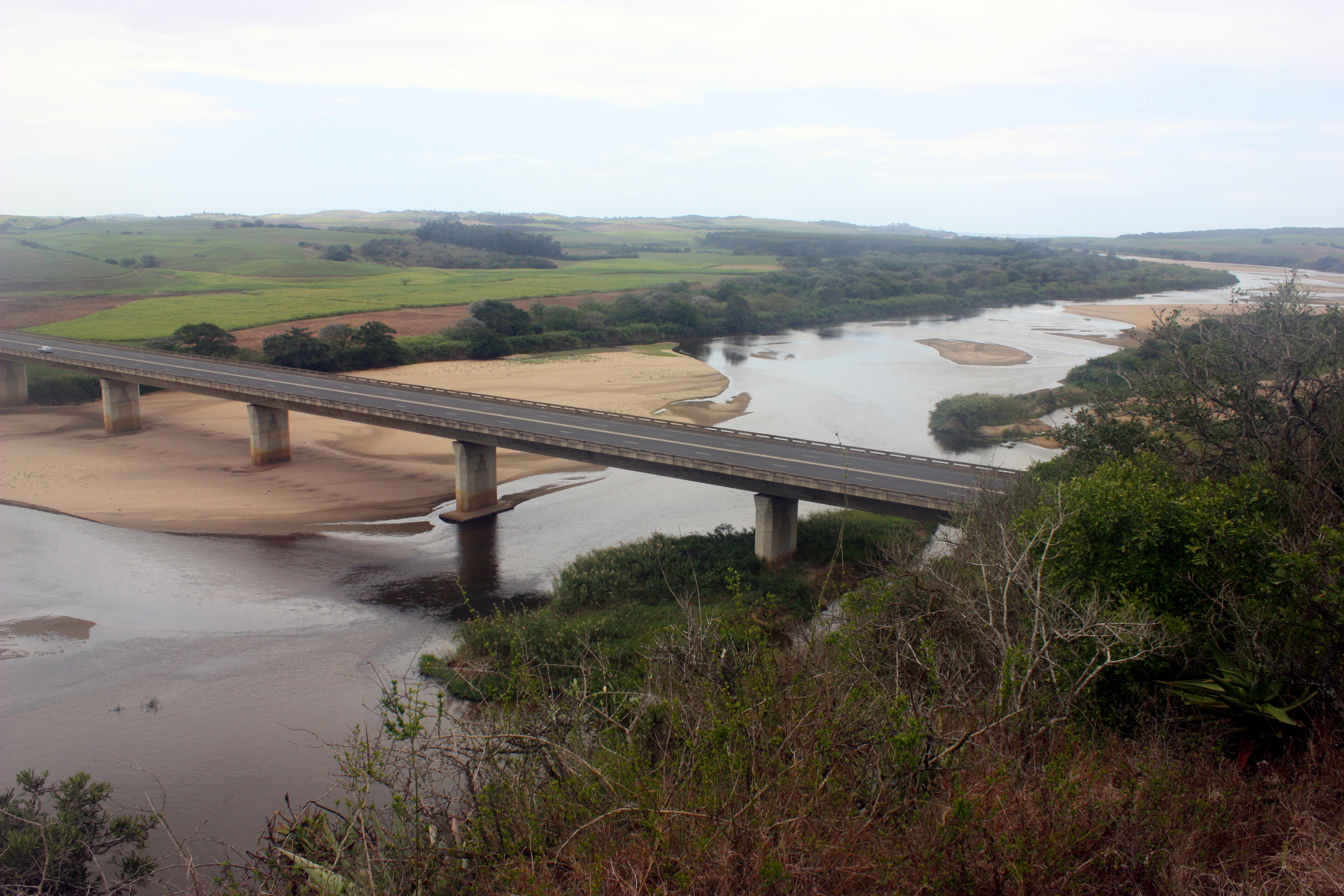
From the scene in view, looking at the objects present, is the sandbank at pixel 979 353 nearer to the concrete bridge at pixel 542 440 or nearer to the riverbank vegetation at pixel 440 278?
the riverbank vegetation at pixel 440 278

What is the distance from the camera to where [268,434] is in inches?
1799

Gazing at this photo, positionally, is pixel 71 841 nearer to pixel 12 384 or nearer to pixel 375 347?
pixel 12 384

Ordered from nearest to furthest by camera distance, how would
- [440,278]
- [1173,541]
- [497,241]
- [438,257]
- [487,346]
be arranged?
[1173,541], [487,346], [440,278], [438,257], [497,241]

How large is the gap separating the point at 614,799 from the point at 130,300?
110679mm

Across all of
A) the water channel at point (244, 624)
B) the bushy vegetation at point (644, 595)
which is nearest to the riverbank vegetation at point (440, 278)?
the water channel at point (244, 624)

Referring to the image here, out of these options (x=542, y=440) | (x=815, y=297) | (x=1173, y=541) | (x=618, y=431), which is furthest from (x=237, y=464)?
(x=815, y=297)

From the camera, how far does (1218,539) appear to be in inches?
568

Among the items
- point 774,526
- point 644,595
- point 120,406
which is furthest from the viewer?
point 120,406

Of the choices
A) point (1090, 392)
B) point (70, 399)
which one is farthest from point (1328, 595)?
point (70, 399)

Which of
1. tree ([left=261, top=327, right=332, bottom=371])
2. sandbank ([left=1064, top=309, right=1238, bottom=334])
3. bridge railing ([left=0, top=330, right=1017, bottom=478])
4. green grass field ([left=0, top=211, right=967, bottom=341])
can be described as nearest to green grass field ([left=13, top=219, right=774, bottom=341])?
green grass field ([left=0, top=211, right=967, bottom=341])

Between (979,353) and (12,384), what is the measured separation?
3196 inches

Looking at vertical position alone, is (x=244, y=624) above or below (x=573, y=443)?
below

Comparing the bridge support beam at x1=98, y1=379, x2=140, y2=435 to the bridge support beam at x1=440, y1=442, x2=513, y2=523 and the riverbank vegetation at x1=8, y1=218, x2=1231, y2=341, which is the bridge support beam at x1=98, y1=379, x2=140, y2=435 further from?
the riverbank vegetation at x1=8, y1=218, x2=1231, y2=341

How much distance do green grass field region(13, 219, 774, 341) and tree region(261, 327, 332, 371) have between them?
46.1 ft
